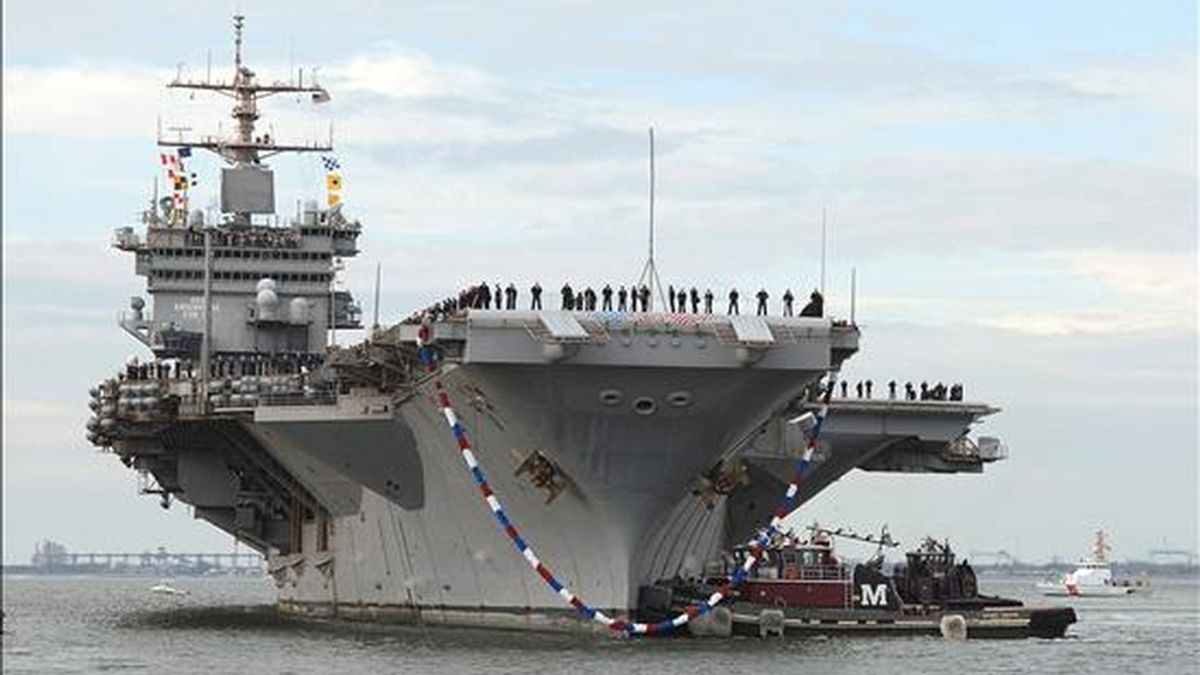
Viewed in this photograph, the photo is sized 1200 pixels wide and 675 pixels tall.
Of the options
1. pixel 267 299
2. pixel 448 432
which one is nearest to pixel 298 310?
pixel 267 299

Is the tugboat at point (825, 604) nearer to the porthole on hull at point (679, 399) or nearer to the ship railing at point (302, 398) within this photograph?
the porthole on hull at point (679, 399)

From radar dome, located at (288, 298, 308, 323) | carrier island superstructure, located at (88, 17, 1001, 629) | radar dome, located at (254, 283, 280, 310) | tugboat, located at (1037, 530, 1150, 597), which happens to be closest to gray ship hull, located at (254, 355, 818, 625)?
carrier island superstructure, located at (88, 17, 1001, 629)

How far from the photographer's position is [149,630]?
49.4 meters

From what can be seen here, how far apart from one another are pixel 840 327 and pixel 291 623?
15857 millimetres

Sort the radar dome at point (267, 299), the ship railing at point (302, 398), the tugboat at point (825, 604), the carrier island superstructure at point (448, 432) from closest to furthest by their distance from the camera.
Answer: the carrier island superstructure at point (448, 432) → the tugboat at point (825, 604) → the ship railing at point (302, 398) → the radar dome at point (267, 299)

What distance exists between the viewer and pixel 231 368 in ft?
161

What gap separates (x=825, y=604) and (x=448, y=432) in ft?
23.1

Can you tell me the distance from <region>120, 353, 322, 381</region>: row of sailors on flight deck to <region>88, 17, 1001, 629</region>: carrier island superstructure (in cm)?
10

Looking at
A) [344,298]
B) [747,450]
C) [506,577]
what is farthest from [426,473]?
[344,298]

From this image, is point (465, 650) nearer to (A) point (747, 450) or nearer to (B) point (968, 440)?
(A) point (747, 450)

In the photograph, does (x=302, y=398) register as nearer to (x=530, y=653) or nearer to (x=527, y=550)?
(x=527, y=550)

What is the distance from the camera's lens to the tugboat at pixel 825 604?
1538 inches

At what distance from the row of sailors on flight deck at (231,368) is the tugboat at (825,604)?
956 centimetres

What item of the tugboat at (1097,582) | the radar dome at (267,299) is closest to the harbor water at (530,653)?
the radar dome at (267,299)
